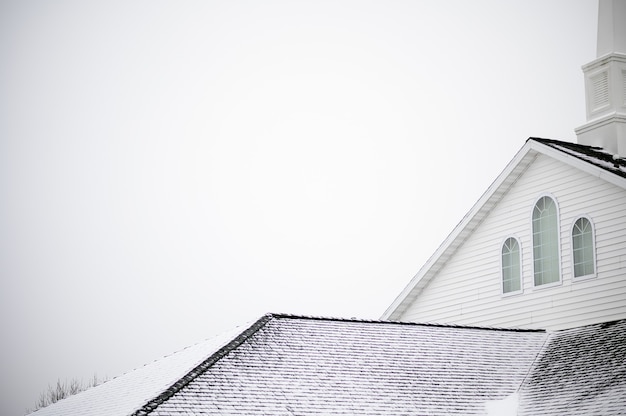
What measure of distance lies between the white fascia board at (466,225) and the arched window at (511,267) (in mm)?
1313

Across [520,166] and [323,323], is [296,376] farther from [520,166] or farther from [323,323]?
[520,166]

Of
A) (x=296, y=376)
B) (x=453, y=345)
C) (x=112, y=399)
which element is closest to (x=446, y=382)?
(x=453, y=345)

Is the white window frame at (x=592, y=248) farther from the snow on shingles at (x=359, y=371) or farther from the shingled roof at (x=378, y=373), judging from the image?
the snow on shingles at (x=359, y=371)

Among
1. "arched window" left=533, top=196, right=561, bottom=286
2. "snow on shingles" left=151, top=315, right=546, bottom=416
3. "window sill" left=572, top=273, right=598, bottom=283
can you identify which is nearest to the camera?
"snow on shingles" left=151, top=315, right=546, bottom=416

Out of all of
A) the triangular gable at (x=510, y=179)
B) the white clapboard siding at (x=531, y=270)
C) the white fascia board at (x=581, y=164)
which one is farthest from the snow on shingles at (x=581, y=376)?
the triangular gable at (x=510, y=179)

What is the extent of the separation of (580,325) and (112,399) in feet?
40.0

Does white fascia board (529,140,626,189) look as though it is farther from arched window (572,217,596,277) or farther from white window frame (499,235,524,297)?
white window frame (499,235,524,297)

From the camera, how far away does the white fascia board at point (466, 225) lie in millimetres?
29438

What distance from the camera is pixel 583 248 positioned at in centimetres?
2752

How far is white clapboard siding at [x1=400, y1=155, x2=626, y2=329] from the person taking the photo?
87.2 feet

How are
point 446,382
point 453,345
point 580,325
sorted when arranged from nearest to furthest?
point 446,382
point 453,345
point 580,325

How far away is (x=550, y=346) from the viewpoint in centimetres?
2606

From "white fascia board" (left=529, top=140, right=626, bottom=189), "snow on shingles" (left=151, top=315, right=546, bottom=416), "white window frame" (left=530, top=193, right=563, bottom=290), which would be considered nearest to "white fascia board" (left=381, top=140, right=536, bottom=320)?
"white fascia board" (left=529, top=140, right=626, bottom=189)

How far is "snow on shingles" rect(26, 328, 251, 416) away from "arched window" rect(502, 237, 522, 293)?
29.7 feet
